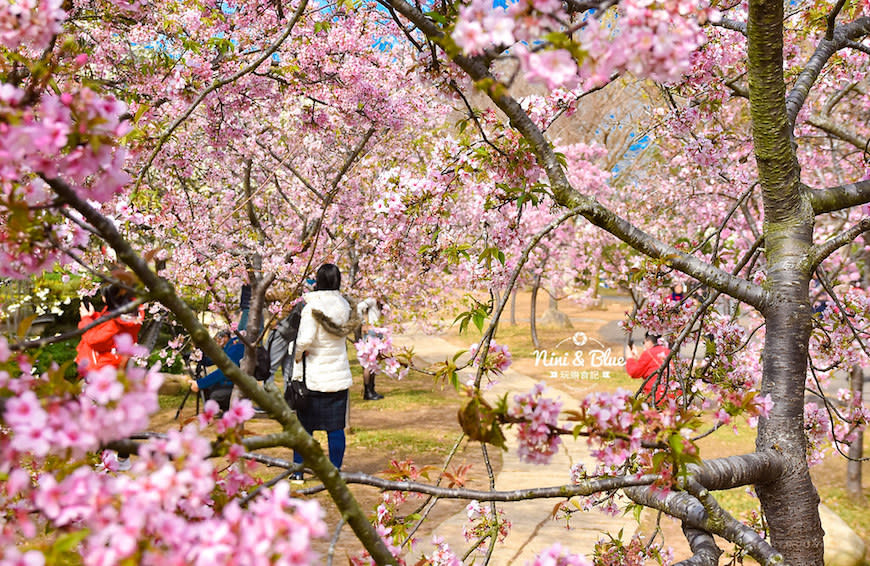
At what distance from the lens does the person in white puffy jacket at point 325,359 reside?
563cm

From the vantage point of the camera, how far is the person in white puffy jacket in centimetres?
563

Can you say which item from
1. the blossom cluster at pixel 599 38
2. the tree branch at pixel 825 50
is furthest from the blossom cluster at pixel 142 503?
the tree branch at pixel 825 50

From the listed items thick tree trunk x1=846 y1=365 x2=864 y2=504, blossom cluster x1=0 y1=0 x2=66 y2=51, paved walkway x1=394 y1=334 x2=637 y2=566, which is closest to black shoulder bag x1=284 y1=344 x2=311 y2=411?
paved walkway x1=394 y1=334 x2=637 y2=566

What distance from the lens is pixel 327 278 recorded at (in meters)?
5.70

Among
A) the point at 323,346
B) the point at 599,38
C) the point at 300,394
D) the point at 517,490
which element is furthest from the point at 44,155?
the point at 300,394

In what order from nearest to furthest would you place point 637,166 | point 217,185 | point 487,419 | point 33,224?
point 33,224, point 487,419, point 217,185, point 637,166

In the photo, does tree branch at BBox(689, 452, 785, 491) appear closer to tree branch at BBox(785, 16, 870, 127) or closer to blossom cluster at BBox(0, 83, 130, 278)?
tree branch at BBox(785, 16, 870, 127)

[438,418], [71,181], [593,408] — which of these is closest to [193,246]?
[438,418]

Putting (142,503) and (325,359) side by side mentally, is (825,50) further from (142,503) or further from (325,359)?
(325,359)

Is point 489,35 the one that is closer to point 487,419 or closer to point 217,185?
point 487,419

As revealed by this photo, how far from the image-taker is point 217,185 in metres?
9.03

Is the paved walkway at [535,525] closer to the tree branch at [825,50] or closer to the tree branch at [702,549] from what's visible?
the tree branch at [702,549]

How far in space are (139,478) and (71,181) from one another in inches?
27.9

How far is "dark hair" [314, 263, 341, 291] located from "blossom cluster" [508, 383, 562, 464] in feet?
15.0
